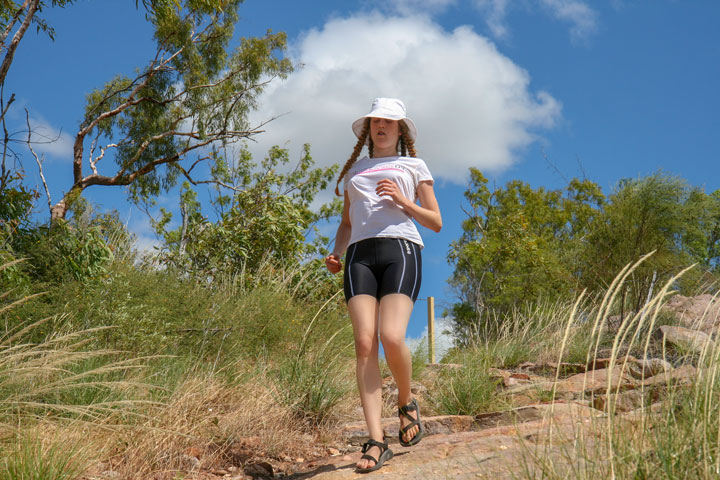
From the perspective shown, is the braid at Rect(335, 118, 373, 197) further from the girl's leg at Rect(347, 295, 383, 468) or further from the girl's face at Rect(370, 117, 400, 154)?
the girl's leg at Rect(347, 295, 383, 468)

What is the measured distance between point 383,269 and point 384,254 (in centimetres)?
8

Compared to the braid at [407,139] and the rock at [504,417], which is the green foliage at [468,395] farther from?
the braid at [407,139]

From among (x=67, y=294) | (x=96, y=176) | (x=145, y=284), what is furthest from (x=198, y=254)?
(x=96, y=176)

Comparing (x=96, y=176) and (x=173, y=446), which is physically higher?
(x=96, y=176)

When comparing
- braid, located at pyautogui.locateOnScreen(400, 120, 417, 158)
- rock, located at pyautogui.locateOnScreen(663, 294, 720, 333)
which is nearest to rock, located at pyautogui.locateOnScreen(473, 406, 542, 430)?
braid, located at pyautogui.locateOnScreen(400, 120, 417, 158)

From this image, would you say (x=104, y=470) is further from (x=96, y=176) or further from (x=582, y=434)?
(x=96, y=176)

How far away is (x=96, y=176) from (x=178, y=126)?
2.70m

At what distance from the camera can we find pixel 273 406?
4.71 m

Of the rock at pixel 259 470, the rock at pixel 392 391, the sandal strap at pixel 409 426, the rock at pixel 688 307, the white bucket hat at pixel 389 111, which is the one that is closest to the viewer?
the sandal strap at pixel 409 426

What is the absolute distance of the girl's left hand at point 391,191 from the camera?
11.4ft

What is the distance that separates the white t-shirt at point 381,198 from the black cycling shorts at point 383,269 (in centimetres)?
5

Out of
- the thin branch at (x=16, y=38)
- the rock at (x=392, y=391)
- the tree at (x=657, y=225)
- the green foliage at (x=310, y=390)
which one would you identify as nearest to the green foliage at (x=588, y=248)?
the tree at (x=657, y=225)

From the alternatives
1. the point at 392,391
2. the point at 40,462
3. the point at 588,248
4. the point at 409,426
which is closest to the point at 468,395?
the point at 392,391

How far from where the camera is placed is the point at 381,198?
358 cm
